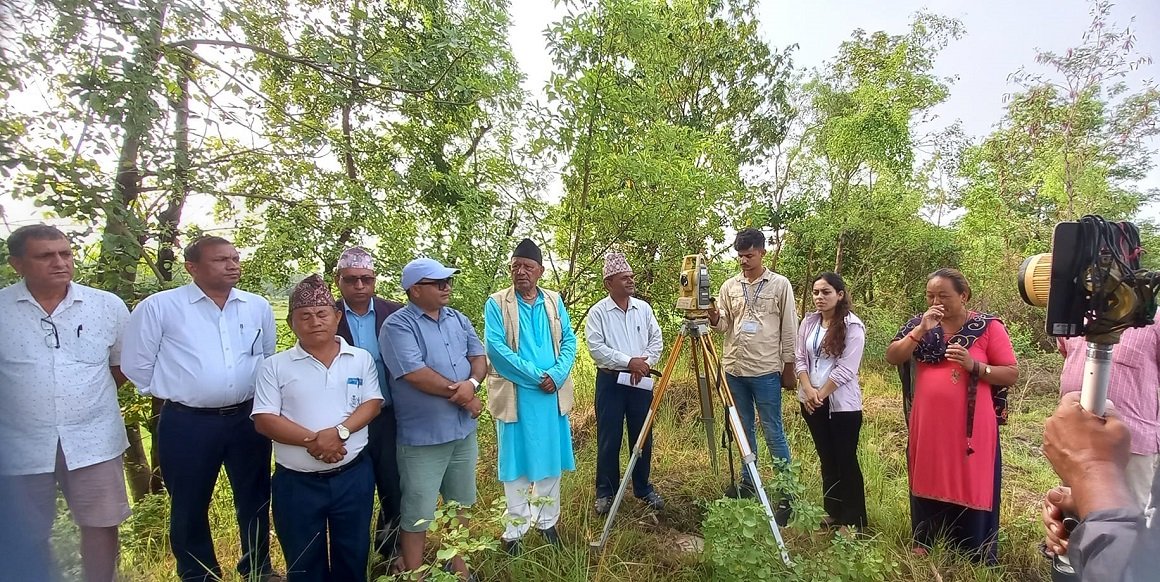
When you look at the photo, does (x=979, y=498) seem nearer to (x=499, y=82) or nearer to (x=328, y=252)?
(x=499, y=82)

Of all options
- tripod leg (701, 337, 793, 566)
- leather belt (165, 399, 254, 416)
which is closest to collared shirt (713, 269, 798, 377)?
tripod leg (701, 337, 793, 566)

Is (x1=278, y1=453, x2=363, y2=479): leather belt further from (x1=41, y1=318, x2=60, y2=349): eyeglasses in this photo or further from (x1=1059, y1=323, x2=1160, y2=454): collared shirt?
(x1=1059, y1=323, x2=1160, y2=454): collared shirt

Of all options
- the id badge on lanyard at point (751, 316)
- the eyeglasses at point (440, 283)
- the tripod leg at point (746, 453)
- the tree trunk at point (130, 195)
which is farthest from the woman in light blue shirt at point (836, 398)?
the tree trunk at point (130, 195)

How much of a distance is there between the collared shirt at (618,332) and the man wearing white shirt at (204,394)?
2.03 meters

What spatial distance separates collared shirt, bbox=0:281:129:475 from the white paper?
266 cm

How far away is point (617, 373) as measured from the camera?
3.69 m

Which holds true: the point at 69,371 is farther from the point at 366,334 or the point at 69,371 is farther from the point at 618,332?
the point at 618,332

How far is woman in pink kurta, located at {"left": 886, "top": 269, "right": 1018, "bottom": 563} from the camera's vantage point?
2674mm

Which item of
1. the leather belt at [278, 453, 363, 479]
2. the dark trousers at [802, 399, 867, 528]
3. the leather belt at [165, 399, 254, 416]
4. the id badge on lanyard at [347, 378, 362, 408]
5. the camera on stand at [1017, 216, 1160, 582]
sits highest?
the camera on stand at [1017, 216, 1160, 582]

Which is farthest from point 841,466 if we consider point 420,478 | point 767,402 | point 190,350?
point 190,350

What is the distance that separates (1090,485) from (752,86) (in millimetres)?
7006

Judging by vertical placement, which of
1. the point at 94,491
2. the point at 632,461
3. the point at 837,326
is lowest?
the point at 632,461

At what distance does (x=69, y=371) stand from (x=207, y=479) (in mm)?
730

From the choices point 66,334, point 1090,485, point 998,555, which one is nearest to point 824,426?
point 998,555
